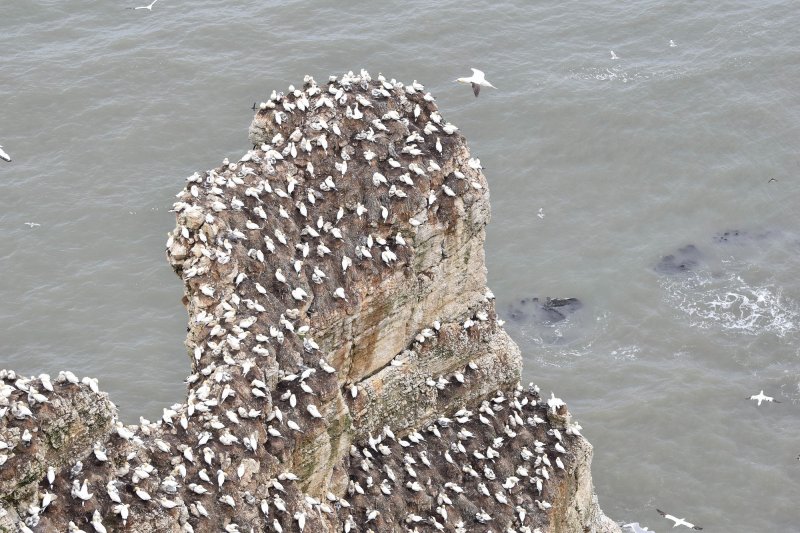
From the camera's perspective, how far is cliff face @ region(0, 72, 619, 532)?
914 inches

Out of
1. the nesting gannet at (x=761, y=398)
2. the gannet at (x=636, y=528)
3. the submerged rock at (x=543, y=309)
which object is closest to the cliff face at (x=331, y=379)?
the gannet at (x=636, y=528)

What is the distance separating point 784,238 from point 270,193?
33.2 m

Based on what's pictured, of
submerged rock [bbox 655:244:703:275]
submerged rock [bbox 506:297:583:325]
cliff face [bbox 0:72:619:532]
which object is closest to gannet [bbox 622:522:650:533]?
cliff face [bbox 0:72:619:532]

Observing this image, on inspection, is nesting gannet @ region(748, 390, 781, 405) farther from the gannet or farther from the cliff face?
the cliff face

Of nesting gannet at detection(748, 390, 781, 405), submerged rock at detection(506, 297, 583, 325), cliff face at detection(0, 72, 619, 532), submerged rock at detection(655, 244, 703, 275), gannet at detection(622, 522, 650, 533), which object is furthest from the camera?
submerged rock at detection(655, 244, 703, 275)

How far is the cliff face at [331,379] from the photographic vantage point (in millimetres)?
23203

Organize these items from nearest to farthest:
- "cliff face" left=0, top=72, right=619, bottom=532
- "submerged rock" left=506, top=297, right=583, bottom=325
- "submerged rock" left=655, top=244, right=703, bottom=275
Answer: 1. "cliff face" left=0, top=72, right=619, bottom=532
2. "submerged rock" left=506, top=297, right=583, bottom=325
3. "submerged rock" left=655, top=244, right=703, bottom=275

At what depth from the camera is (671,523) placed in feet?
139

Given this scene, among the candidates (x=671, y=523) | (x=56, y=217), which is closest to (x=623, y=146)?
(x=671, y=523)

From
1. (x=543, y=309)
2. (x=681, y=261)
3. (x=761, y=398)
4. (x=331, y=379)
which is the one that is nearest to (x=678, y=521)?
(x=761, y=398)

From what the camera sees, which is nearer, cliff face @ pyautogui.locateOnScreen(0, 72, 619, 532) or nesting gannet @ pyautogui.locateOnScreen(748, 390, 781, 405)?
cliff face @ pyautogui.locateOnScreen(0, 72, 619, 532)

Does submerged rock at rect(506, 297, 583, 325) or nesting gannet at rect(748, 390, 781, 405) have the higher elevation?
submerged rock at rect(506, 297, 583, 325)

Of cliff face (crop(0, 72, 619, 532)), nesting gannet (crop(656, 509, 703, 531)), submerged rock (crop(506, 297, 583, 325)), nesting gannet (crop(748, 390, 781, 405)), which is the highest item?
cliff face (crop(0, 72, 619, 532))

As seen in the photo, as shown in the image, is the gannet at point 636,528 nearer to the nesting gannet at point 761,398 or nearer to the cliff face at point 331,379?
the cliff face at point 331,379
